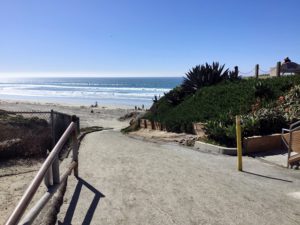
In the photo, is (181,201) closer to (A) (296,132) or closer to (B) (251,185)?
(B) (251,185)

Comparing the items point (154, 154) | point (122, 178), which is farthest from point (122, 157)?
point (122, 178)

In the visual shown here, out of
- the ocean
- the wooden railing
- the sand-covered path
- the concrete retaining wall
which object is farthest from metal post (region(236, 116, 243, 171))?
the ocean

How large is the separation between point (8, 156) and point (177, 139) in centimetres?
586

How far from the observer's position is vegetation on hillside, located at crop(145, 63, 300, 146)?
38.1 ft

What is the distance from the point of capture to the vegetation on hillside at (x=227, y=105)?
38.1 feet

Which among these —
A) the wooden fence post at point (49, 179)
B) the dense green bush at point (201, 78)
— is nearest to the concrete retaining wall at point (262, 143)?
the wooden fence post at point (49, 179)

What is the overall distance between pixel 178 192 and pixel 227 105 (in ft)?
30.6

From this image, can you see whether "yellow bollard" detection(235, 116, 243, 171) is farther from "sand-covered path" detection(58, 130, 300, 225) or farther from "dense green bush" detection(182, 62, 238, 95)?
"dense green bush" detection(182, 62, 238, 95)

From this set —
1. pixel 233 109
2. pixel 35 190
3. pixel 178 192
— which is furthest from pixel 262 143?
pixel 35 190

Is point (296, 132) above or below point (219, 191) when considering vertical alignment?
above

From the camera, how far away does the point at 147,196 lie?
610cm

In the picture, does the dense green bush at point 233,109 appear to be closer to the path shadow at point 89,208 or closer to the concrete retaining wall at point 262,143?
the concrete retaining wall at point 262,143

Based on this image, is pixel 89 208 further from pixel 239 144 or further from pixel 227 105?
pixel 227 105

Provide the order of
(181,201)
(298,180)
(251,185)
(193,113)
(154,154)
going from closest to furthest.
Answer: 1. (181,201)
2. (251,185)
3. (298,180)
4. (154,154)
5. (193,113)
